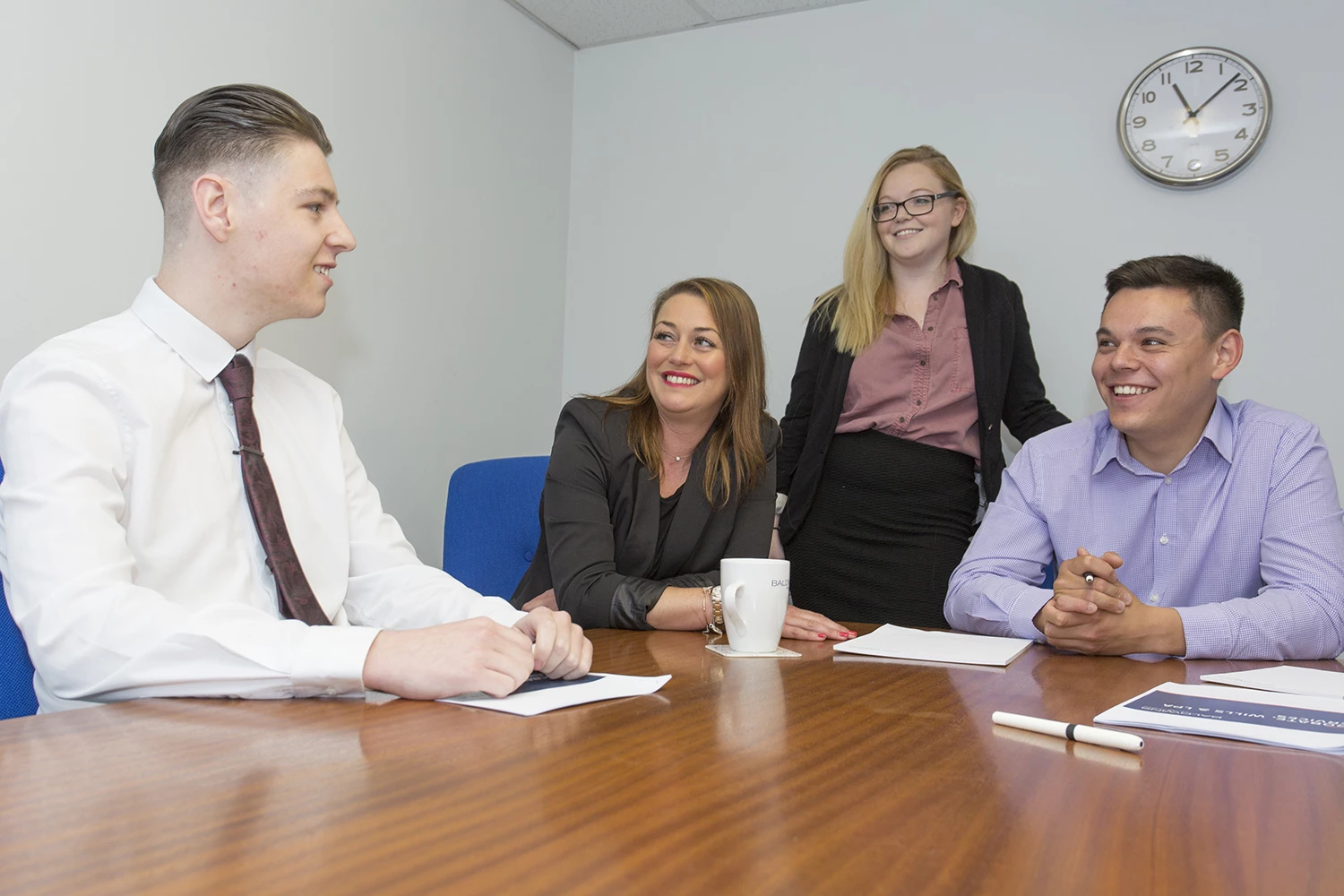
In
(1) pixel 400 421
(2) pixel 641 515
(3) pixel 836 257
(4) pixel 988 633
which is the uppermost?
(3) pixel 836 257

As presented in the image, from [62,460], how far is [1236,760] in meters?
1.12

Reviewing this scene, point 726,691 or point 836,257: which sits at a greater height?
point 836,257

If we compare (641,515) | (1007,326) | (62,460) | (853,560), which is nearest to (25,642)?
(62,460)

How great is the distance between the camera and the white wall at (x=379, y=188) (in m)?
2.06

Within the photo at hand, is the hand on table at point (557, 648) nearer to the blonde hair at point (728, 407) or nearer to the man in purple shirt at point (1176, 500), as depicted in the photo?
the man in purple shirt at point (1176, 500)

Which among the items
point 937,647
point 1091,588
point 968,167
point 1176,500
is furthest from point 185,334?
point 968,167

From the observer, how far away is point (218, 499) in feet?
4.26

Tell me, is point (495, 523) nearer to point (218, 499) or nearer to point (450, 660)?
point (218, 499)

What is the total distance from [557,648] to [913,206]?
1952 mm

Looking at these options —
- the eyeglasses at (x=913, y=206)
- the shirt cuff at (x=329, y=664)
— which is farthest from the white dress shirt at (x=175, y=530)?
the eyeglasses at (x=913, y=206)

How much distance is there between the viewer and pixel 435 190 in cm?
314

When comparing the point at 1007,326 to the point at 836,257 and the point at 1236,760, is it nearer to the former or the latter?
the point at 836,257

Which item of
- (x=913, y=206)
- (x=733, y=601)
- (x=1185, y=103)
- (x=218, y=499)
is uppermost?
(x=1185, y=103)

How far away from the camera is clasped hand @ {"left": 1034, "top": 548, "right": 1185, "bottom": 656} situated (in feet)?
4.41
